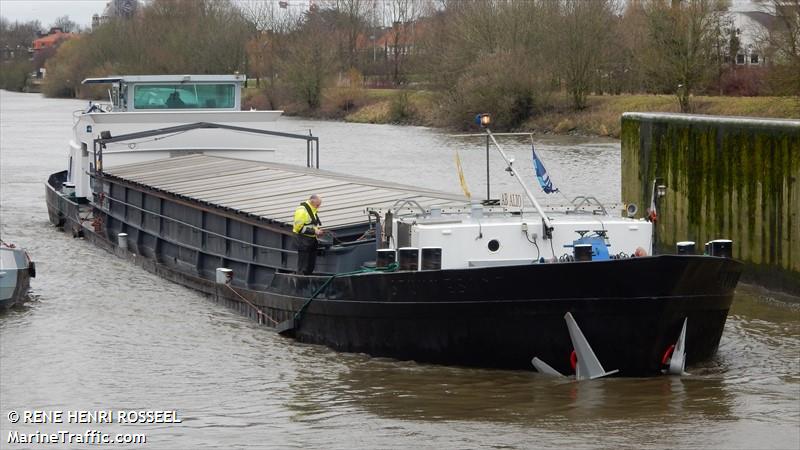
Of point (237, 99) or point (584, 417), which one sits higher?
point (237, 99)

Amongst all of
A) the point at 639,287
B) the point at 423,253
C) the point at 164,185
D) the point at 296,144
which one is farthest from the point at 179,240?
the point at 296,144

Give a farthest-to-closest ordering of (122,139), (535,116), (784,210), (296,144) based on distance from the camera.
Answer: (535,116), (296,144), (122,139), (784,210)

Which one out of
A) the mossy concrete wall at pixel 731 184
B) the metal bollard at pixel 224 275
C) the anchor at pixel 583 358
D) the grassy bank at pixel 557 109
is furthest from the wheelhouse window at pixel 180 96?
the grassy bank at pixel 557 109

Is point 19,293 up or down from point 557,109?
down

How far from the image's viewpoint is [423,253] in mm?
14000

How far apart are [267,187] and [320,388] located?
283 inches

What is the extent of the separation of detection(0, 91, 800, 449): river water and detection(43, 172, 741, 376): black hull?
0.81 feet

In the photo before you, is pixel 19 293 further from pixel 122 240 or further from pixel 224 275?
pixel 122 240

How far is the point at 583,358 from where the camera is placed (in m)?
13.4

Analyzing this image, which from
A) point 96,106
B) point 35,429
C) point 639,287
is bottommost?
point 35,429

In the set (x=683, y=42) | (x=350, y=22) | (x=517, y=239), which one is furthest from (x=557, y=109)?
(x=517, y=239)

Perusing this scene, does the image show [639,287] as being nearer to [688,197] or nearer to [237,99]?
[688,197]

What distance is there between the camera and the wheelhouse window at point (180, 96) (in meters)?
28.2

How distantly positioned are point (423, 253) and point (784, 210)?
780cm
